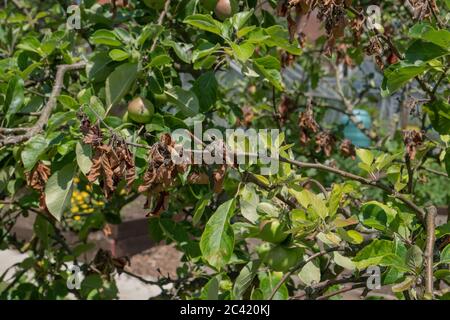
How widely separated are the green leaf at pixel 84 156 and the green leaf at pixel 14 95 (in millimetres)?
282

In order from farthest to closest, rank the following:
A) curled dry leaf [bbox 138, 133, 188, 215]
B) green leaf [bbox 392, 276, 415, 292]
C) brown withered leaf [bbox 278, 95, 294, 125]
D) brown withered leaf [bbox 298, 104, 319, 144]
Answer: brown withered leaf [bbox 278, 95, 294, 125] < brown withered leaf [bbox 298, 104, 319, 144] < curled dry leaf [bbox 138, 133, 188, 215] < green leaf [bbox 392, 276, 415, 292]

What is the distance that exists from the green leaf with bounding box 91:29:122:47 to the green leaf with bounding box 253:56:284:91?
0.39 m

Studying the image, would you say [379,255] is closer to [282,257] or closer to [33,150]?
[282,257]

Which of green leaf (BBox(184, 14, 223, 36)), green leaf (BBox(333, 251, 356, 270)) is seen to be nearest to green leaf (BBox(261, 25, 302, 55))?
green leaf (BBox(184, 14, 223, 36))

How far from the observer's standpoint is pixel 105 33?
159 centimetres

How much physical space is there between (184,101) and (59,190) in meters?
0.43

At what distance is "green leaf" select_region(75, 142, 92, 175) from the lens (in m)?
1.38

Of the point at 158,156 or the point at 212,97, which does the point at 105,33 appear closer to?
the point at 212,97

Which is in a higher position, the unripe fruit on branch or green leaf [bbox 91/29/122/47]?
the unripe fruit on branch

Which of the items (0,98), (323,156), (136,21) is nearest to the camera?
(0,98)

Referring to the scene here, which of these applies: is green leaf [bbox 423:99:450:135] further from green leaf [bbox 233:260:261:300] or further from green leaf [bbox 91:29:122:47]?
green leaf [bbox 91:29:122:47]

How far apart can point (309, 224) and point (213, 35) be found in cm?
72

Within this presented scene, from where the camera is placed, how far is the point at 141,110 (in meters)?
1.54
